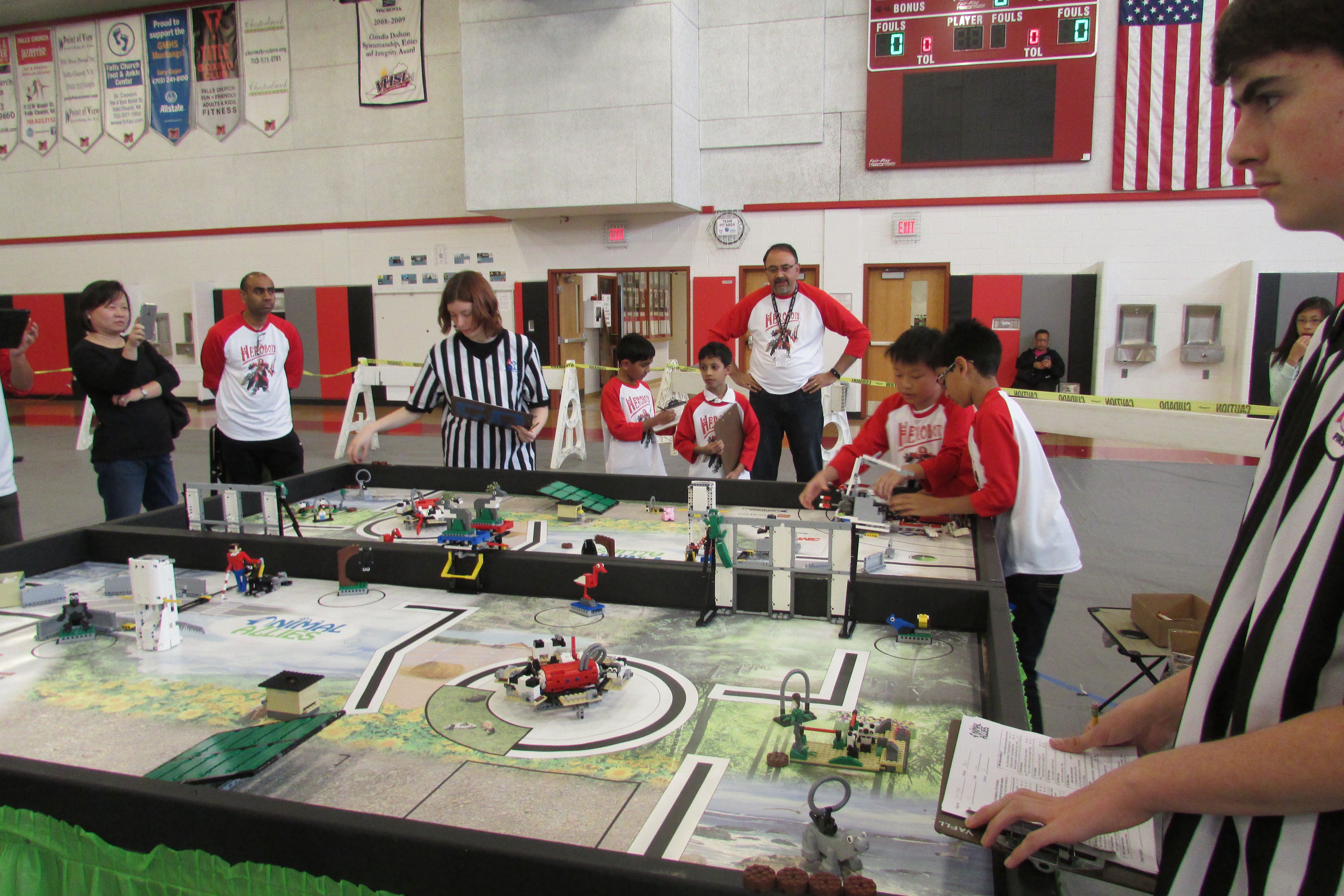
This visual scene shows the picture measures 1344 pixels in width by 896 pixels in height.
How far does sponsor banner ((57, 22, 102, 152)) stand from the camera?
11.1 meters

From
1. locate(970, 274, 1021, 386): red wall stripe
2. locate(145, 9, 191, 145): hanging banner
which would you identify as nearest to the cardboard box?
locate(970, 274, 1021, 386): red wall stripe

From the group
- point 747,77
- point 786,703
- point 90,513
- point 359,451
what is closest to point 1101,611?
point 786,703

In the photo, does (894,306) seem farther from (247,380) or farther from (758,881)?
(758,881)

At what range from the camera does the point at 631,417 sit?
4117 mm

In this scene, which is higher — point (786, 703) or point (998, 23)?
point (998, 23)

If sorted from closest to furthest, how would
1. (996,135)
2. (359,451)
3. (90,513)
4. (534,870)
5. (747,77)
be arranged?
(534,870) → (359,451) → (90,513) → (996,135) → (747,77)

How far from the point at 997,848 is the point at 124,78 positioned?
13599 mm

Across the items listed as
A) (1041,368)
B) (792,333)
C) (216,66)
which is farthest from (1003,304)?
(216,66)

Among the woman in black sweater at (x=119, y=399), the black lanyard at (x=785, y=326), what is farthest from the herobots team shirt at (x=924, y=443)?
the woman in black sweater at (x=119, y=399)

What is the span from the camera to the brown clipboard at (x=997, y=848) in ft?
2.97

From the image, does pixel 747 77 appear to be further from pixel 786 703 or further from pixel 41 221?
pixel 41 221

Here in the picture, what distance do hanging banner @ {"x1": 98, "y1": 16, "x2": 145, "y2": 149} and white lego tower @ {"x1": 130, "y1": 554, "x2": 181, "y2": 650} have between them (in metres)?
11.7

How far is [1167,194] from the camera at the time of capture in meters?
8.21

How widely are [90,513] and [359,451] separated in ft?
11.8
